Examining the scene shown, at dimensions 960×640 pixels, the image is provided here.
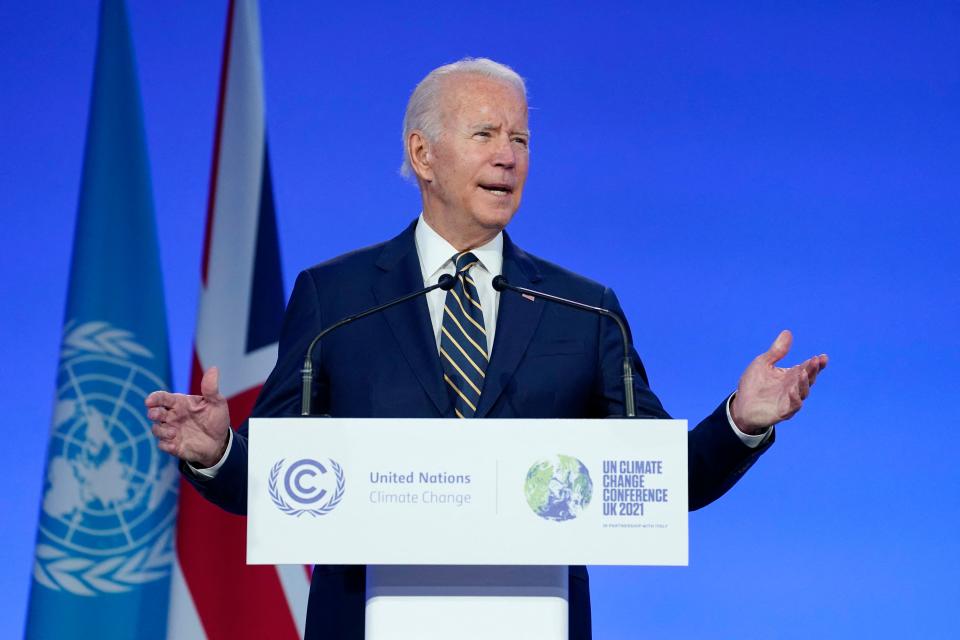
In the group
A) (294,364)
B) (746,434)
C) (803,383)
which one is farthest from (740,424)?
(294,364)

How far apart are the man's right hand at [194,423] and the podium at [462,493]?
20 centimetres

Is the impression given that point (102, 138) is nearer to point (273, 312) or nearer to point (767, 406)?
point (273, 312)

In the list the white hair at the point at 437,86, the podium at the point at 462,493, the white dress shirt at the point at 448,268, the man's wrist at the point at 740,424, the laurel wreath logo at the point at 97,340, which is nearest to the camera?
the podium at the point at 462,493

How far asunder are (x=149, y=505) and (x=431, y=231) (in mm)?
1752

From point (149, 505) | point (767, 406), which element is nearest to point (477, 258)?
point (767, 406)

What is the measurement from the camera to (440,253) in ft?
6.86

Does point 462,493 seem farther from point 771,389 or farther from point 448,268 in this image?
point 448,268

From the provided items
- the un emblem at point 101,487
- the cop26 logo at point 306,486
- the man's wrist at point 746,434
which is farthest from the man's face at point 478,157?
the un emblem at point 101,487

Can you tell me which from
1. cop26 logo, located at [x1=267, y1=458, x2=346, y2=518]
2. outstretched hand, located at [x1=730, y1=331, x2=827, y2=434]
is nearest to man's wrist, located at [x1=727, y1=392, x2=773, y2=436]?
outstretched hand, located at [x1=730, y1=331, x2=827, y2=434]

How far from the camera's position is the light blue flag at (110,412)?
335 centimetres

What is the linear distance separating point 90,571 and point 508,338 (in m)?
2.04

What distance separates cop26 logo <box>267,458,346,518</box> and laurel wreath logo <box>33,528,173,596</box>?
7.25ft

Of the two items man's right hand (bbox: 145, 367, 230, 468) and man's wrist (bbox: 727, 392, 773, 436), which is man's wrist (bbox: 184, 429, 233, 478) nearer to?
man's right hand (bbox: 145, 367, 230, 468)

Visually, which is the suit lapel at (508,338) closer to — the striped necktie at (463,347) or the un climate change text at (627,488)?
the striped necktie at (463,347)
